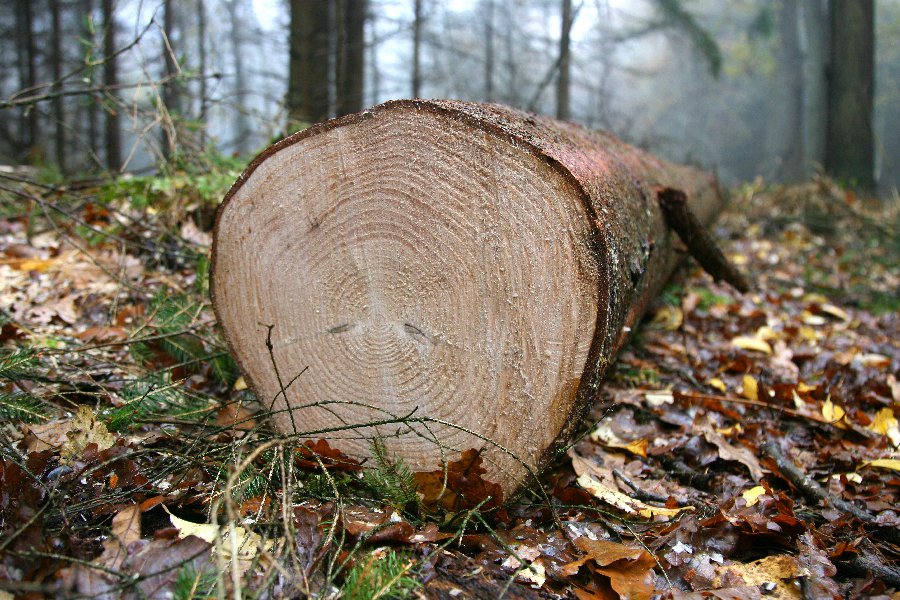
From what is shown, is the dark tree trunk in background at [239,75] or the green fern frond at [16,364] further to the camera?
the dark tree trunk in background at [239,75]

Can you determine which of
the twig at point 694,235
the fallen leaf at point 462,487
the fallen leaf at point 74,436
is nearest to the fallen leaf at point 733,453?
the fallen leaf at point 462,487

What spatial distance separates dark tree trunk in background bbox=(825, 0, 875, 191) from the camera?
8.43 meters

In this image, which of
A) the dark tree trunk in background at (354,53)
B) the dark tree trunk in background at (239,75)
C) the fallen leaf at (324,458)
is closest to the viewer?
the fallen leaf at (324,458)

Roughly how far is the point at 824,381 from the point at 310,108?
15.5 ft

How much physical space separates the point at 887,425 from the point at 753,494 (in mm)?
966

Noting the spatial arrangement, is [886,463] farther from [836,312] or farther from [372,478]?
[836,312]

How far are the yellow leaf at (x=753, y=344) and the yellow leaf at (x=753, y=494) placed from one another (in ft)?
5.04

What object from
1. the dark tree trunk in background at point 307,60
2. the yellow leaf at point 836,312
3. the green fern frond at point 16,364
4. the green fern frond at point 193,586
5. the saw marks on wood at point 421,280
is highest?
the dark tree trunk in background at point 307,60

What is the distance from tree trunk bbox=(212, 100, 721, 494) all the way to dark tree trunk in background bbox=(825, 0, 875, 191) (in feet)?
27.1

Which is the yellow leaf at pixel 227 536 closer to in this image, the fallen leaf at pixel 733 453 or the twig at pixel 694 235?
the fallen leaf at pixel 733 453

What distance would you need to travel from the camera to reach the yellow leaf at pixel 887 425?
8.06 feet

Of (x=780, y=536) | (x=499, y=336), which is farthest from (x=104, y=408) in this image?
(x=780, y=536)

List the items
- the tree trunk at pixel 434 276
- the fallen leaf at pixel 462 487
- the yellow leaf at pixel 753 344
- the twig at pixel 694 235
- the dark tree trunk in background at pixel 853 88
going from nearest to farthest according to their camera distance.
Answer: the tree trunk at pixel 434 276 → the fallen leaf at pixel 462 487 → the twig at pixel 694 235 → the yellow leaf at pixel 753 344 → the dark tree trunk in background at pixel 853 88

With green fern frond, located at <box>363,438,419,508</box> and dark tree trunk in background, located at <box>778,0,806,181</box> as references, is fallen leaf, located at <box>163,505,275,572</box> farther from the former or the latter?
dark tree trunk in background, located at <box>778,0,806,181</box>
